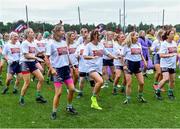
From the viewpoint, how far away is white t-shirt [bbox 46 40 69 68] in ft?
32.3

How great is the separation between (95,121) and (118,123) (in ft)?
1.80

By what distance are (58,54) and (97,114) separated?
182cm

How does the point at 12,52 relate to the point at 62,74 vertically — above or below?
above

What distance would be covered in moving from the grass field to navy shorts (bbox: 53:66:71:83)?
944mm

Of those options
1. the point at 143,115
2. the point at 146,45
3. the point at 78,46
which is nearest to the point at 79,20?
the point at 146,45

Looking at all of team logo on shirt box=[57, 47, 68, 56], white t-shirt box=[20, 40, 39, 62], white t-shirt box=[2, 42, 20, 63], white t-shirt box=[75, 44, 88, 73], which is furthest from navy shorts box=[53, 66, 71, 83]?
white t-shirt box=[2, 42, 20, 63]

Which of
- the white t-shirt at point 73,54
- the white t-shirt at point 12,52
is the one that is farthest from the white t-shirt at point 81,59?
the white t-shirt at point 12,52

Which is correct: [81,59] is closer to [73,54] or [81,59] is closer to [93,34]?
[73,54]

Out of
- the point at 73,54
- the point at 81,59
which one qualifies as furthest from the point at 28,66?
the point at 73,54

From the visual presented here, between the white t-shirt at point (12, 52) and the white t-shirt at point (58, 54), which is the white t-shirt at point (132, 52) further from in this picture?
the white t-shirt at point (12, 52)

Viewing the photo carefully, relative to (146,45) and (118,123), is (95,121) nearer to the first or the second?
(118,123)

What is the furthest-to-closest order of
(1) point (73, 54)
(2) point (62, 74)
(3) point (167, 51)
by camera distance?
(1) point (73, 54) → (3) point (167, 51) → (2) point (62, 74)

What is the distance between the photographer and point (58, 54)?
991 cm

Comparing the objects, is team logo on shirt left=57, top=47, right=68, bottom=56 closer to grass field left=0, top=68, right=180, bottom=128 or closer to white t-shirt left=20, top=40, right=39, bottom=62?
grass field left=0, top=68, right=180, bottom=128
